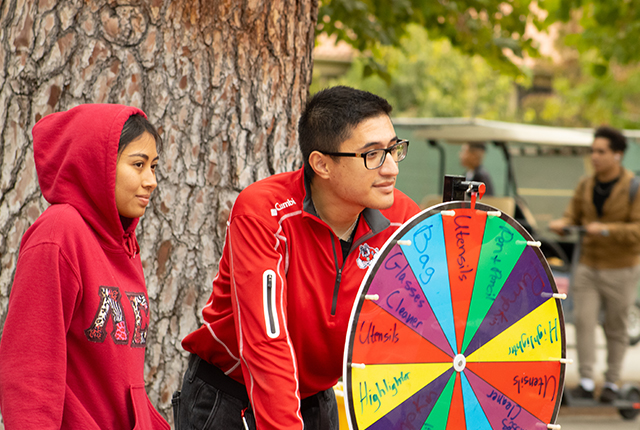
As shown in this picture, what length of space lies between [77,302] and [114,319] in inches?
4.3

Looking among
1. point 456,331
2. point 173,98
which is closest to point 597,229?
point 173,98

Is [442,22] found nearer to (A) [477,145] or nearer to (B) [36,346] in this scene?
(A) [477,145]

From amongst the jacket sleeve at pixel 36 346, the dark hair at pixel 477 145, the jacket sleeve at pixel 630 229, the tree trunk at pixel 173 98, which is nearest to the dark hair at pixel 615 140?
the jacket sleeve at pixel 630 229

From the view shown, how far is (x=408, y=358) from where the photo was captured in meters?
1.83

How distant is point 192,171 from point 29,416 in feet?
→ 4.41

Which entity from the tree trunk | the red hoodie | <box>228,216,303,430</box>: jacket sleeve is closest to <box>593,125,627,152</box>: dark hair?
the tree trunk

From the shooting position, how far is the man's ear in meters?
1.94

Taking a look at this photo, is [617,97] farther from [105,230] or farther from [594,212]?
[105,230]

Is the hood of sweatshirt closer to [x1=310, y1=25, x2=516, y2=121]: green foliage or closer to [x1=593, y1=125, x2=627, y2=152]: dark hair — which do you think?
[x1=593, y1=125, x2=627, y2=152]: dark hair

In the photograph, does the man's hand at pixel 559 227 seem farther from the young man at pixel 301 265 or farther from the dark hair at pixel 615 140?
the young man at pixel 301 265

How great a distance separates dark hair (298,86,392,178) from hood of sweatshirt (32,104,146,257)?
19.6 inches

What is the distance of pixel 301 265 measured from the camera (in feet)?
6.17

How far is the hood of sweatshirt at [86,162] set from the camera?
1796 millimetres

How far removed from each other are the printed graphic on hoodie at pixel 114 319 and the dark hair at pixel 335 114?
617mm
